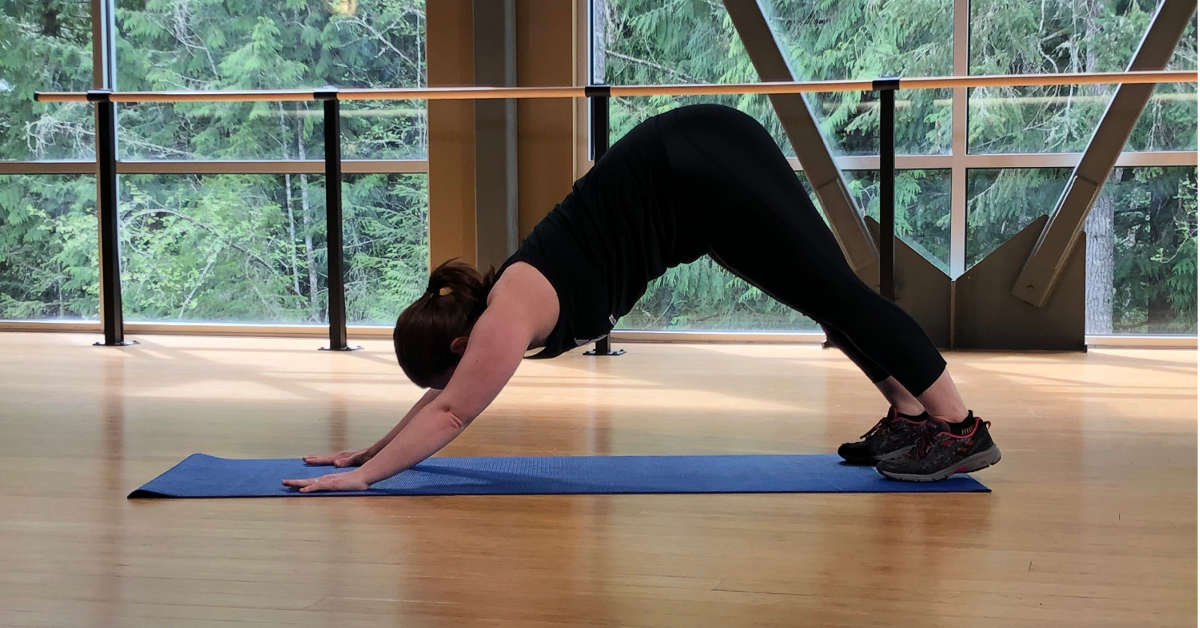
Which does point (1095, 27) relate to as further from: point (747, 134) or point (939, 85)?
point (747, 134)

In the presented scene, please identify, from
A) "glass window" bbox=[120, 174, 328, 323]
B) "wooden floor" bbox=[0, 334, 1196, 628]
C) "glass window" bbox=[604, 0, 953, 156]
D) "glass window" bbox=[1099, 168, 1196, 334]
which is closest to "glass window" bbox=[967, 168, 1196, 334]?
"glass window" bbox=[1099, 168, 1196, 334]

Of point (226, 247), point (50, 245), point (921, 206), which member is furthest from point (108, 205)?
point (921, 206)

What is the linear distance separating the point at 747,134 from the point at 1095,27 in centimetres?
311

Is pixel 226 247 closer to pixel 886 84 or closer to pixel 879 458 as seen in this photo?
pixel 886 84

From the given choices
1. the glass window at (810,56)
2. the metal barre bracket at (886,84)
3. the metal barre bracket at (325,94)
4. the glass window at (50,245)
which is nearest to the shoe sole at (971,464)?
the metal barre bracket at (886,84)

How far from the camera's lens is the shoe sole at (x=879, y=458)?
188 centimetres

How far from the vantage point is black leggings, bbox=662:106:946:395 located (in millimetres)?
1757

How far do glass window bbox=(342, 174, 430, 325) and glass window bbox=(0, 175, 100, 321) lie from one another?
1.32 m

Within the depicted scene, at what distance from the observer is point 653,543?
146 centimetres

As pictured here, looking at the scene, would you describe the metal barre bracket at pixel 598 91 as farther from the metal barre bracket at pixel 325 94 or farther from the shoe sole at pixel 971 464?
Answer: the shoe sole at pixel 971 464

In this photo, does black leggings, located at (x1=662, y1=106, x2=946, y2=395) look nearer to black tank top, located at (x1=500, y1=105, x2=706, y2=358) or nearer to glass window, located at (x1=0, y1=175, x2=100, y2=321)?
black tank top, located at (x1=500, y1=105, x2=706, y2=358)

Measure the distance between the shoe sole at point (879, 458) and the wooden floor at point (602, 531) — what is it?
142 millimetres

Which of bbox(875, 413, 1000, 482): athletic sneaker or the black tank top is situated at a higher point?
the black tank top

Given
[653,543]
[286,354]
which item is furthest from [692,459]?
[286,354]
